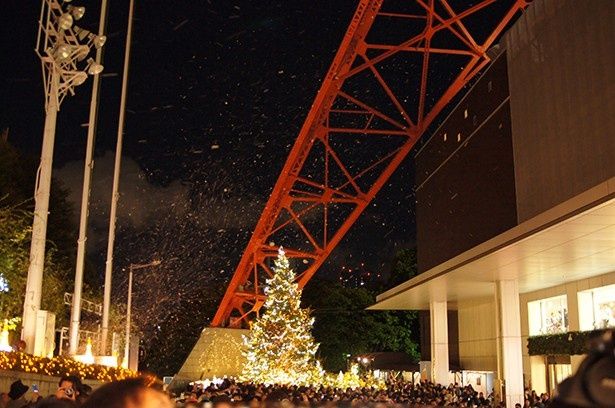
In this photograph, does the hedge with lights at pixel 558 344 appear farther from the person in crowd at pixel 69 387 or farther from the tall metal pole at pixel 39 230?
the person in crowd at pixel 69 387

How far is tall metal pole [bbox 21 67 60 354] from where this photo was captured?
56.4 feet

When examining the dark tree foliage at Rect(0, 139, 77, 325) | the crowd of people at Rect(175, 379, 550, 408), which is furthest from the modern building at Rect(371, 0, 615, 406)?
the dark tree foliage at Rect(0, 139, 77, 325)

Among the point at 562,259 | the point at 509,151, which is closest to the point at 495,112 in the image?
the point at 509,151

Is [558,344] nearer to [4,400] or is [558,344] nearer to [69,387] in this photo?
[4,400]

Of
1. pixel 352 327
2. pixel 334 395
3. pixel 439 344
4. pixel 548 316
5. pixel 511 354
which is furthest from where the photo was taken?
pixel 352 327

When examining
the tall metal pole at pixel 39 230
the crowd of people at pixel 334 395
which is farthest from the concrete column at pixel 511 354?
the tall metal pole at pixel 39 230

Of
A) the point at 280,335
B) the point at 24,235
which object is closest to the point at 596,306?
the point at 280,335

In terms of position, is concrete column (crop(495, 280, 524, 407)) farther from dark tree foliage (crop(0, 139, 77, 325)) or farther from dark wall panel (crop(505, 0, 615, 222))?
dark tree foliage (crop(0, 139, 77, 325))

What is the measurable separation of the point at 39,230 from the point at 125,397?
1653 centimetres

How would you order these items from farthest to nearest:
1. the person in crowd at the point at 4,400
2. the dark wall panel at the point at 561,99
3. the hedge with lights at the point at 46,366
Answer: the dark wall panel at the point at 561,99 < the hedge with lights at the point at 46,366 < the person in crowd at the point at 4,400

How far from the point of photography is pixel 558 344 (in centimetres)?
3038

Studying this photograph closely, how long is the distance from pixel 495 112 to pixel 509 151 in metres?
2.78

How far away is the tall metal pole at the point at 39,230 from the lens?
17188mm

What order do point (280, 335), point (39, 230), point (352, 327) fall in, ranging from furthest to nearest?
1. point (352, 327)
2. point (280, 335)
3. point (39, 230)
